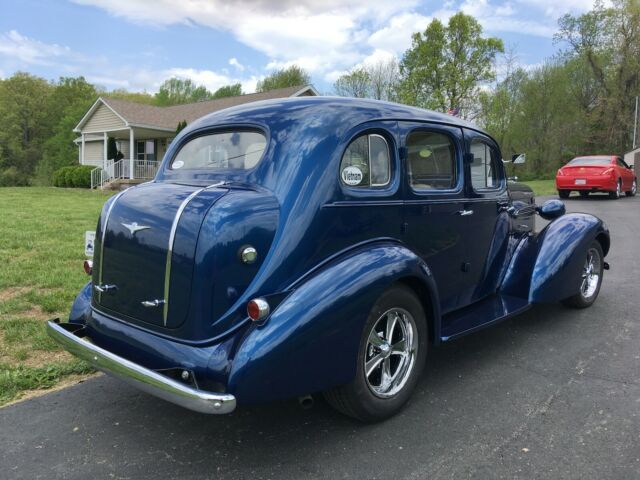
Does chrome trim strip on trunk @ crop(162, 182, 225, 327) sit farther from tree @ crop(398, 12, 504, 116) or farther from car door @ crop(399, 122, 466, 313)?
tree @ crop(398, 12, 504, 116)

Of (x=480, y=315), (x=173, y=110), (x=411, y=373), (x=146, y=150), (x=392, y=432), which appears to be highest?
(x=173, y=110)

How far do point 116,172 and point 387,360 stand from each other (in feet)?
84.8

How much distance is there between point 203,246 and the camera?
2.59m

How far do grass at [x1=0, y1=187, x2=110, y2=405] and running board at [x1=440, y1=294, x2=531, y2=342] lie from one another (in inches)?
106

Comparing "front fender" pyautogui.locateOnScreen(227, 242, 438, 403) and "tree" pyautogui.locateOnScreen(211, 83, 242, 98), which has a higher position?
"tree" pyautogui.locateOnScreen(211, 83, 242, 98)

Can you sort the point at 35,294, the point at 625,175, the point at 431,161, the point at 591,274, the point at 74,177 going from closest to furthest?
the point at 431,161
the point at 591,274
the point at 35,294
the point at 625,175
the point at 74,177

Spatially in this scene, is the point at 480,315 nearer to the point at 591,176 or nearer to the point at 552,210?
the point at 552,210

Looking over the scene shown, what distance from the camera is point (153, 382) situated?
246 cm

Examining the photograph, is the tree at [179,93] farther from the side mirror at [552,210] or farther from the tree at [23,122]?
the side mirror at [552,210]

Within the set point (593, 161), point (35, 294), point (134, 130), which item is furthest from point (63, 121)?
point (35, 294)

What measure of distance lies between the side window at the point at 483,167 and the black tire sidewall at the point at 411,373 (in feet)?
4.48

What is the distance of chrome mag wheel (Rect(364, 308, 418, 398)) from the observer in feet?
9.89

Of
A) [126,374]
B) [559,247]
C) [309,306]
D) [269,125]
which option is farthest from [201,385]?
[559,247]

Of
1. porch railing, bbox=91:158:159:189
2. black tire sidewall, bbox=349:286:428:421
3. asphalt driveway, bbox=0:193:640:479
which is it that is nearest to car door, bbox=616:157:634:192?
asphalt driveway, bbox=0:193:640:479
